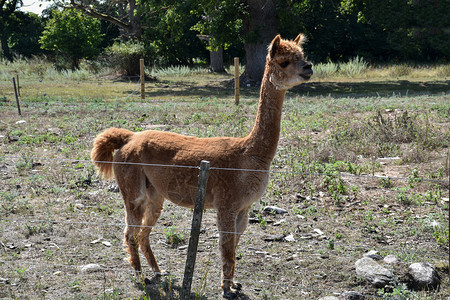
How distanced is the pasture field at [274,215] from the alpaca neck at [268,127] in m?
0.61

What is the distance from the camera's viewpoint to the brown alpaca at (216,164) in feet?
16.6

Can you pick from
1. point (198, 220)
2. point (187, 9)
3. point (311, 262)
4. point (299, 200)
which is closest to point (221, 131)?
point (299, 200)

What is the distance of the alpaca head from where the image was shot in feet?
16.6

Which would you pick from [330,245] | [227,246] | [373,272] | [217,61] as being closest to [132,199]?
[227,246]

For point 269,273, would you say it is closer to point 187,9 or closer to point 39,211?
point 39,211

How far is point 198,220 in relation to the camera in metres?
4.33

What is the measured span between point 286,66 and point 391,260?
8.42ft

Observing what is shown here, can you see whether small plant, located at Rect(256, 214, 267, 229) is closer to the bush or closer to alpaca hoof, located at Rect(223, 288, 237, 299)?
alpaca hoof, located at Rect(223, 288, 237, 299)

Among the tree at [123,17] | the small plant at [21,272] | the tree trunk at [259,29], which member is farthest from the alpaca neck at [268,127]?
the tree at [123,17]

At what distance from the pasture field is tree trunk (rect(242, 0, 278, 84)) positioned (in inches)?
444

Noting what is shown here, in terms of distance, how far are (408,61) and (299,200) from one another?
99.8 feet

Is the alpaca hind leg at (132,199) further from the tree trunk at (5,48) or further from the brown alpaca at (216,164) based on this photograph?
the tree trunk at (5,48)

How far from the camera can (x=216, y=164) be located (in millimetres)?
5219

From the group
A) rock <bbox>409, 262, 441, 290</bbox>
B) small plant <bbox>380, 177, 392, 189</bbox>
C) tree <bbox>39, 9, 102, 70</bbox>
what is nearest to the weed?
rock <bbox>409, 262, 441, 290</bbox>
